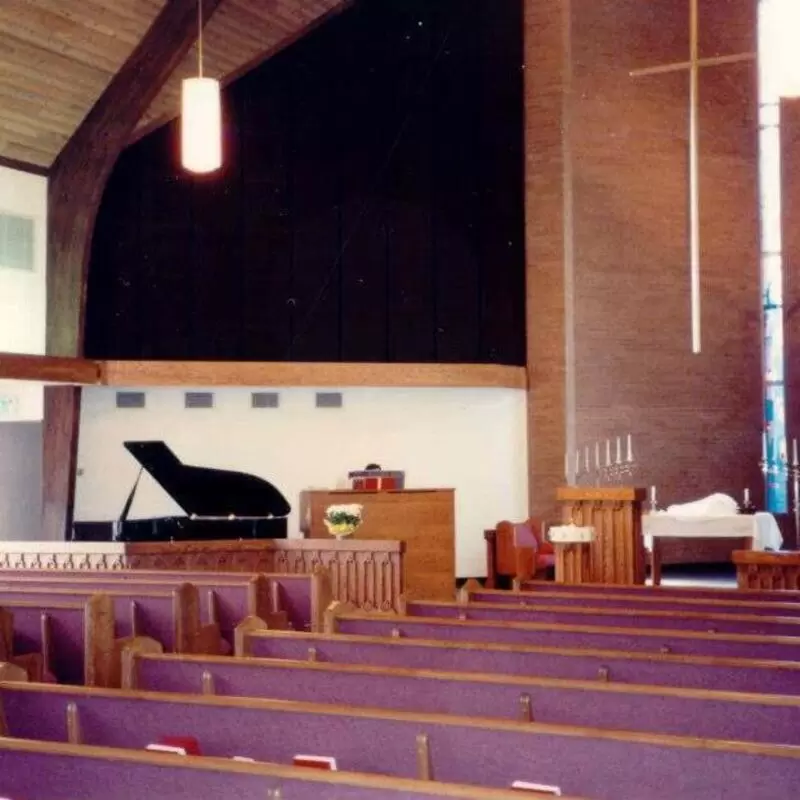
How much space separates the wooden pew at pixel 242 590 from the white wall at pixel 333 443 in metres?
5.20

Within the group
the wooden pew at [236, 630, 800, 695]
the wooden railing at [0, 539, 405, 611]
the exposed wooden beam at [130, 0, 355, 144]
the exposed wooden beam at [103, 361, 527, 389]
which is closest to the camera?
the wooden pew at [236, 630, 800, 695]

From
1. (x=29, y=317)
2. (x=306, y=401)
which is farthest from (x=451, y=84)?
(x=29, y=317)

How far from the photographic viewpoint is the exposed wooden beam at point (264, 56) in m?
11.1

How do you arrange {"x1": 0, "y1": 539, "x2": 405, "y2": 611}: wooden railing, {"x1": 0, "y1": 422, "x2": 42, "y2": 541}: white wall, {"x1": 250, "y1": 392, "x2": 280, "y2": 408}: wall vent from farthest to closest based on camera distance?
{"x1": 250, "y1": 392, "x2": 280, "y2": 408}: wall vent
{"x1": 0, "y1": 422, "x2": 42, "y2": 541}: white wall
{"x1": 0, "y1": 539, "x2": 405, "y2": 611}: wooden railing

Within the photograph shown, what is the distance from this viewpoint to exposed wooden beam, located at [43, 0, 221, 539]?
403 inches

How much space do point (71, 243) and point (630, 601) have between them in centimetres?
743

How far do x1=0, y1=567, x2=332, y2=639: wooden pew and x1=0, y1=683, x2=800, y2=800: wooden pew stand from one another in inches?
85.7


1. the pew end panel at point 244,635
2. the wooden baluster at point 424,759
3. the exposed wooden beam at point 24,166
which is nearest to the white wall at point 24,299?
the exposed wooden beam at point 24,166

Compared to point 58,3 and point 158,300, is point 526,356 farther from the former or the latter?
point 58,3

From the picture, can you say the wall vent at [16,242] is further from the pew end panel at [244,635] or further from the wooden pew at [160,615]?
the pew end panel at [244,635]

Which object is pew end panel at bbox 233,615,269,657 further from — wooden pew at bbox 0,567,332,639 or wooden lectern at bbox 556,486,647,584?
wooden lectern at bbox 556,486,647,584

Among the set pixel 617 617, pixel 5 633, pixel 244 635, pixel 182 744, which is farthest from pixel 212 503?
pixel 182 744

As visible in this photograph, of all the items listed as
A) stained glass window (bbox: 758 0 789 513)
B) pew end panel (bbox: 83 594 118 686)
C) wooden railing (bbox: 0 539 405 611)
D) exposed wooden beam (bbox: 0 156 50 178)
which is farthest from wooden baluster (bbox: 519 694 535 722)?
stained glass window (bbox: 758 0 789 513)

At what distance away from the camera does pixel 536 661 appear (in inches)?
130
